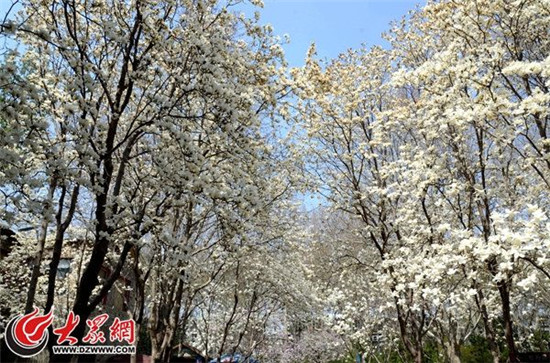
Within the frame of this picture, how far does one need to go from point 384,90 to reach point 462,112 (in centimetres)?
509

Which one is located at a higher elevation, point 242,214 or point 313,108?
point 313,108

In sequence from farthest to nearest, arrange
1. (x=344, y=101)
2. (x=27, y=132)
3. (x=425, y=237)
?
(x=344, y=101) → (x=425, y=237) → (x=27, y=132)

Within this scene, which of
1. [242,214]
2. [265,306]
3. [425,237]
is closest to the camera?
[242,214]

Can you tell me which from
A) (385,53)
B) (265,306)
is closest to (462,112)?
(385,53)

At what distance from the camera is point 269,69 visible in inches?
295

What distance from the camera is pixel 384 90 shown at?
10.6 metres

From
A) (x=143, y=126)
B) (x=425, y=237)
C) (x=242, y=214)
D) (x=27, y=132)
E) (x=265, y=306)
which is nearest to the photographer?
(x=27, y=132)

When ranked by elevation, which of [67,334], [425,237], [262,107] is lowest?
[67,334]

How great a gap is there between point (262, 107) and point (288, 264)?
663 centimetres

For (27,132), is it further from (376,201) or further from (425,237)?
(376,201)

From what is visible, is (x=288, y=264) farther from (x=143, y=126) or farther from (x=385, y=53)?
(x=143, y=126)

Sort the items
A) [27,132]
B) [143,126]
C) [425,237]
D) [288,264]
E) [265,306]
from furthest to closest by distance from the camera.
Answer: [265,306] < [288,264] < [425,237] < [143,126] < [27,132]

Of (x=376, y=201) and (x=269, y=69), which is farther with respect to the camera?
(x=376, y=201)

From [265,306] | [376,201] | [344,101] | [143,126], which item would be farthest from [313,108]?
[265,306]
